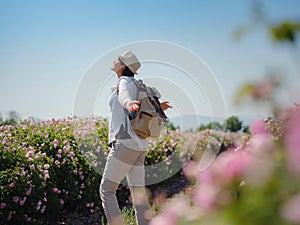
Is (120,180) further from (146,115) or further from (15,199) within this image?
(15,199)

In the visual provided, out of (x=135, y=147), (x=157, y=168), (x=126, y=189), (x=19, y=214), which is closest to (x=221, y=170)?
(x=135, y=147)

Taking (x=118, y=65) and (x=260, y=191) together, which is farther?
(x=118, y=65)

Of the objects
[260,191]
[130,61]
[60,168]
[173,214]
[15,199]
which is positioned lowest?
[260,191]

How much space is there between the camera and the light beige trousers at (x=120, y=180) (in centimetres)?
391

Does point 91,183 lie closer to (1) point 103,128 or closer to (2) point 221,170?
(1) point 103,128

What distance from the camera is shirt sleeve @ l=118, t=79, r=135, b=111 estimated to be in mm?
3641

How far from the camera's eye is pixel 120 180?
13.1 feet

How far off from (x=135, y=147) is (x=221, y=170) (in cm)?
274

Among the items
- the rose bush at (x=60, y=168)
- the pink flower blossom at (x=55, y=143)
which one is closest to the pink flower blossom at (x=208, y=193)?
the rose bush at (x=60, y=168)

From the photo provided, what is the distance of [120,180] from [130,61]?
1.04 meters

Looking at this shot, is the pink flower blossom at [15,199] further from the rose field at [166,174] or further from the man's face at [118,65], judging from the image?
the man's face at [118,65]

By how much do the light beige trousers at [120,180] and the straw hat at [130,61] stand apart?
0.68 meters

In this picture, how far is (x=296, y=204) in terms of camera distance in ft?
2.87

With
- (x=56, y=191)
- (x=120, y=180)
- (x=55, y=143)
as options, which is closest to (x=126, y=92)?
(x=120, y=180)
